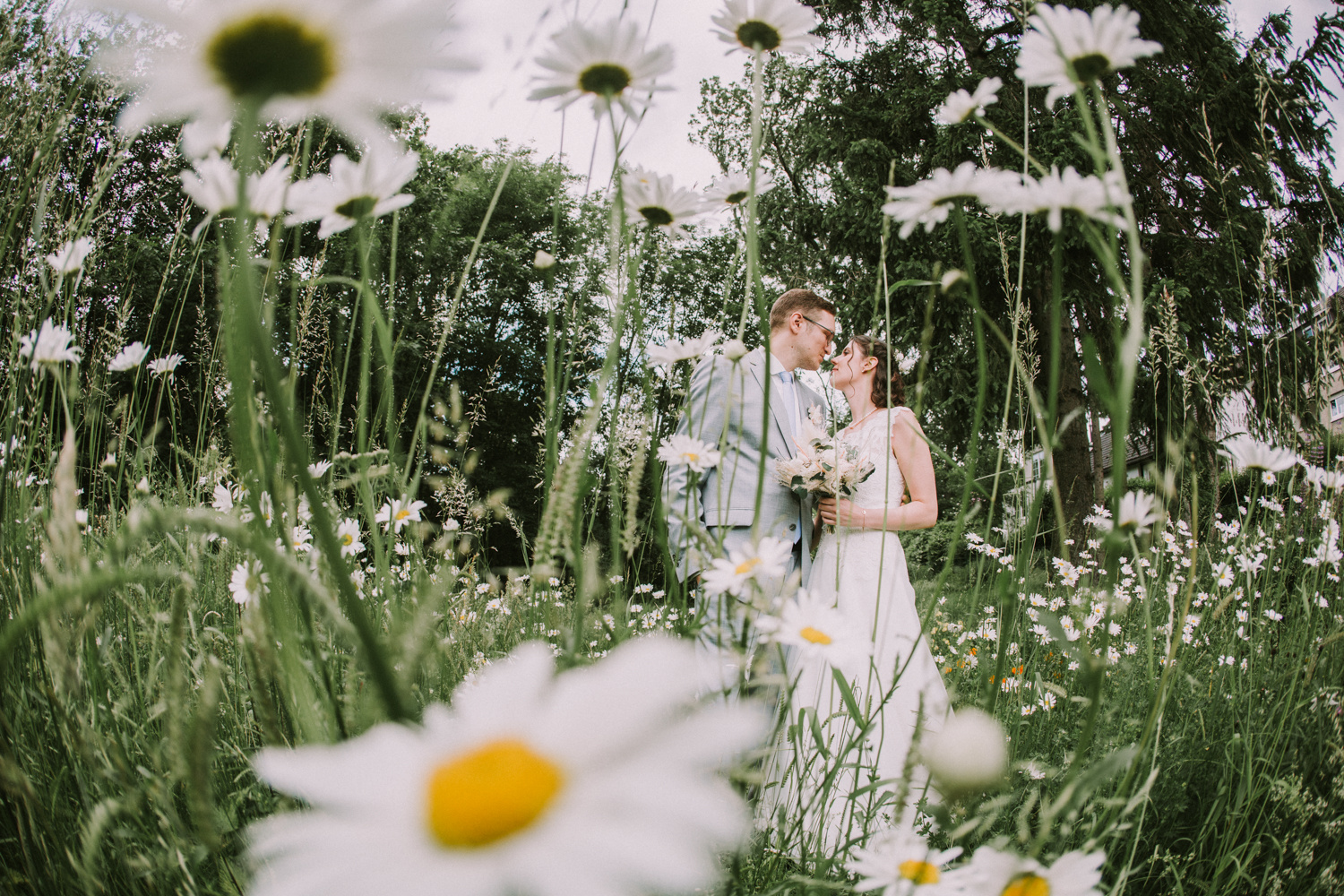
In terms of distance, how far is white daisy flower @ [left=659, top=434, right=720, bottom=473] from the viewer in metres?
0.94

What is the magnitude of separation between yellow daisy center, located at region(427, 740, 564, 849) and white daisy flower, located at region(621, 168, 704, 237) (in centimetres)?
64

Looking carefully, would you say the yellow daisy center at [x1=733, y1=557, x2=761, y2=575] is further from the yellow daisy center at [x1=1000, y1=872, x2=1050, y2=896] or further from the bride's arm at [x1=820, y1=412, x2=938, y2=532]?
the bride's arm at [x1=820, y1=412, x2=938, y2=532]

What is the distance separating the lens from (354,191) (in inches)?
22.5

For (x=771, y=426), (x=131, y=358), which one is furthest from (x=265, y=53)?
(x=771, y=426)

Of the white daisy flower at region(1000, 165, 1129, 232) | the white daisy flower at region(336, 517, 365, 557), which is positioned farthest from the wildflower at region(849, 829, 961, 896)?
the white daisy flower at region(336, 517, 365, 557)

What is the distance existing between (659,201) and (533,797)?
2.22ft

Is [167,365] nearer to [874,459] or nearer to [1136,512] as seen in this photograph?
[1136,512]

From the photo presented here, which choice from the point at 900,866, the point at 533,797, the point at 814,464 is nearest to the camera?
the point at 533,797

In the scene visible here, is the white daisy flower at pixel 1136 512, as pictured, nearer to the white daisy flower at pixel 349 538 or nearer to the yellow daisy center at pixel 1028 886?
the yellow daisy center at pixel 1028 886

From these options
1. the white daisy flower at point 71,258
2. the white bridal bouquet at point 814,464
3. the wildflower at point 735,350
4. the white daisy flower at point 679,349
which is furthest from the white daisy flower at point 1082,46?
the white daisy flower at point 71,258

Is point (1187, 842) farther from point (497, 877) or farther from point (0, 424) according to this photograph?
point (0, 424)

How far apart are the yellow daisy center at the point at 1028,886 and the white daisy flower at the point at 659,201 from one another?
0.64 metres

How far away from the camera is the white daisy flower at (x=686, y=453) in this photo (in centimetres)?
94

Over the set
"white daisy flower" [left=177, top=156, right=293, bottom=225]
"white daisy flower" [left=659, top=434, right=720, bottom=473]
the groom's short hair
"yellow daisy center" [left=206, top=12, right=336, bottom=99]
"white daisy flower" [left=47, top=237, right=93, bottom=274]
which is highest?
the groom's short hair
